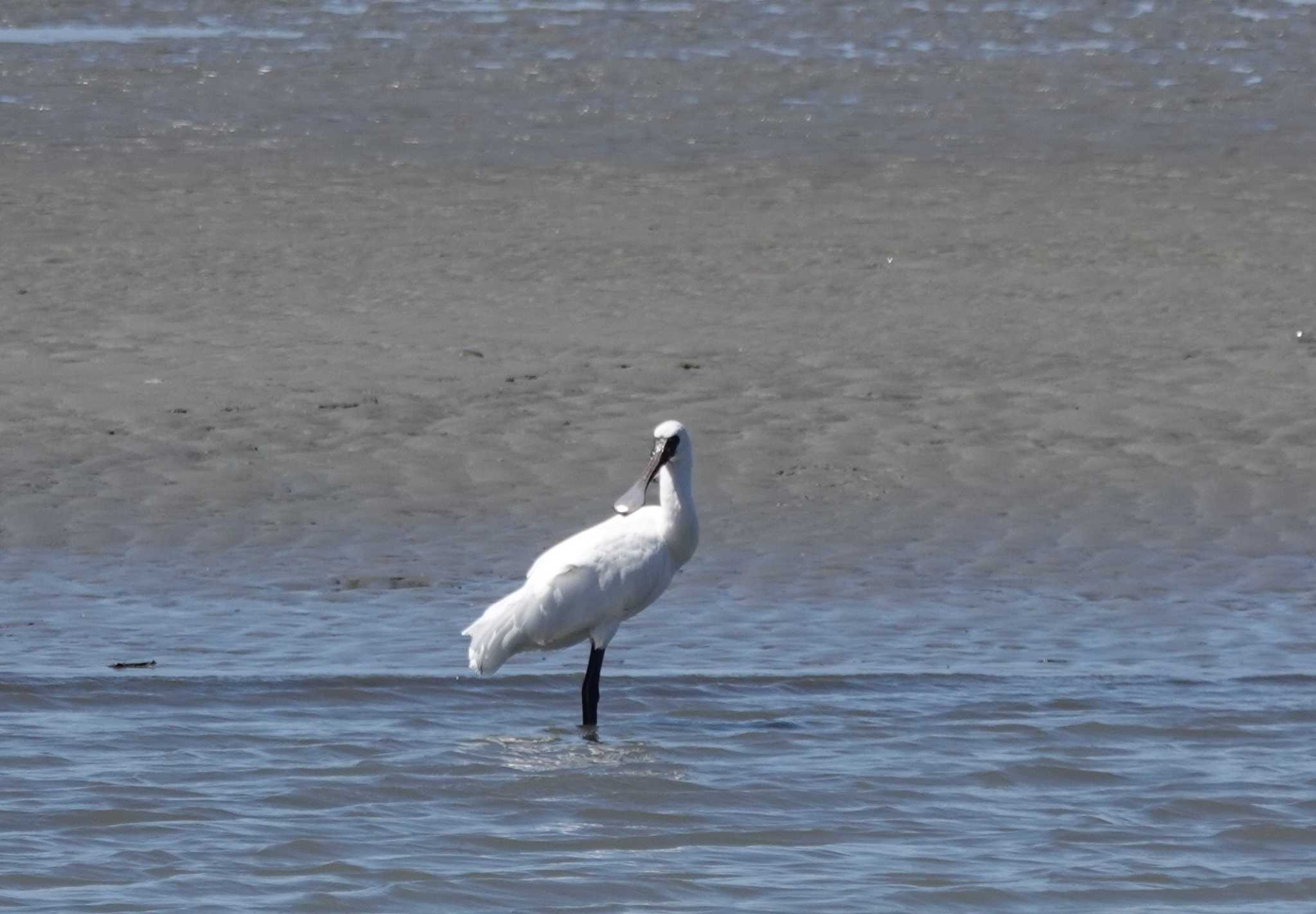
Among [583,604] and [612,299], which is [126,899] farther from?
[612,299]

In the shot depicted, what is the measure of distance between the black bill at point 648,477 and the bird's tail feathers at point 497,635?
55cm

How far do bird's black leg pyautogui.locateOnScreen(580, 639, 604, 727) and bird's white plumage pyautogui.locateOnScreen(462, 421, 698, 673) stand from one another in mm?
78

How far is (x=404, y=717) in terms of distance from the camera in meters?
7.81

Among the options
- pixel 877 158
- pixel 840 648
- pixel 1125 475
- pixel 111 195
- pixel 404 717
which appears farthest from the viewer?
pixel 877 158

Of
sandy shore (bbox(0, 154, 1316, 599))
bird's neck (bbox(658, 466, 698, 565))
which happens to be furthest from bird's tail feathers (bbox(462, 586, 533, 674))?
sandy shore (bbox(0, 154, 1316, 599))

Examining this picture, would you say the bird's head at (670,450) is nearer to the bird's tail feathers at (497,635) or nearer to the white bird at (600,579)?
the white bird at (600,579)

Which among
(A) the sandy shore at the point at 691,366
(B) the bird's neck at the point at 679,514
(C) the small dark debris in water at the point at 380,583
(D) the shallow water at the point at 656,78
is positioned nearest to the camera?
(B) the bird's neck at the point at 679,514

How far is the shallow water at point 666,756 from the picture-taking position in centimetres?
642

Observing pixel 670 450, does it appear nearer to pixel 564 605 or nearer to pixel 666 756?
pixel 564 605

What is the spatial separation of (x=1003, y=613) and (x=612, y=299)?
460 cm

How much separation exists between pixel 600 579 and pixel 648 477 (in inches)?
15.4

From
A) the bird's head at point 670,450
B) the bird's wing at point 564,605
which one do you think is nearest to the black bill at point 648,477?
the bird's head at point 670,450

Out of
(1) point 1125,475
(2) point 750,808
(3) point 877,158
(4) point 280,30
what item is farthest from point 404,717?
(4) point 280,30

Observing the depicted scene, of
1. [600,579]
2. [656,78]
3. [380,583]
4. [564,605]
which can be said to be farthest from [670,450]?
[656,78]
